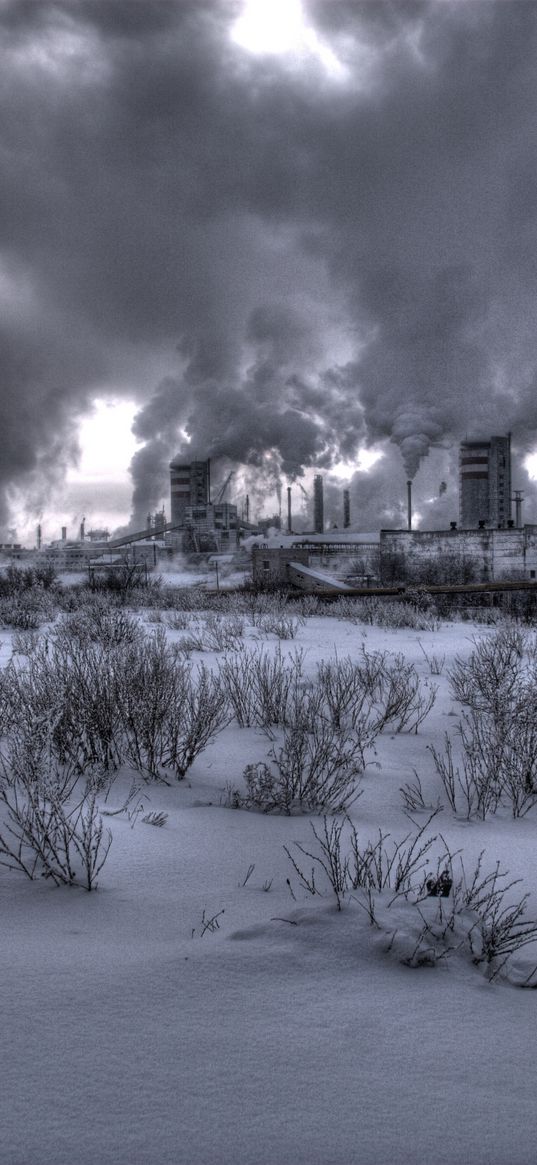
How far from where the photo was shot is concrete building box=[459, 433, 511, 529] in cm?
7350

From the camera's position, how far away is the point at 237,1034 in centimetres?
152

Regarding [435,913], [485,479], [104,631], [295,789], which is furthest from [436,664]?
[485,479]

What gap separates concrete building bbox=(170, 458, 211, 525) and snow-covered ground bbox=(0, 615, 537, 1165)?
79518 millimetres

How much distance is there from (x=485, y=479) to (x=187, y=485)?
39.6 metres

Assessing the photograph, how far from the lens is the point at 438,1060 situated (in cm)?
146

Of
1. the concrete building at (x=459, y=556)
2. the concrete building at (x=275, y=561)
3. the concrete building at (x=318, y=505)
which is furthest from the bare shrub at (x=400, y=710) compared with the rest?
the concrete building at (x=318, y=505)

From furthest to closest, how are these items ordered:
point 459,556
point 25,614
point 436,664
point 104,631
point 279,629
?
point 459,556, point 25,614, point 279,629, point 436,664, point 104,631

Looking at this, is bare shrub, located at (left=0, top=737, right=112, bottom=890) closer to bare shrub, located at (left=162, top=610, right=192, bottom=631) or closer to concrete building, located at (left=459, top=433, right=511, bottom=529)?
bare shrub, located at (left=162, top=610, right=192, bottom=631)

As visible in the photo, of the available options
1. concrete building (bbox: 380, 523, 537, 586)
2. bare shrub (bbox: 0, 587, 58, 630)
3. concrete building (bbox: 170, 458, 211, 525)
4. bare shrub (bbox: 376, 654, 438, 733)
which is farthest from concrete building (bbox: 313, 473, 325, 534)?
bare shrub (bbox: 376, 654, 438, 733)

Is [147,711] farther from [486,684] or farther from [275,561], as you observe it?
[275,561]

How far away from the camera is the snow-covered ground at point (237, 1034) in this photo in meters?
1.24

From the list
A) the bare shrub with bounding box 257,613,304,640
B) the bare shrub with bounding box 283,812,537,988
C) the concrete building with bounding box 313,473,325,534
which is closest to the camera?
the bare shrub with bounding box 283,812,537,988

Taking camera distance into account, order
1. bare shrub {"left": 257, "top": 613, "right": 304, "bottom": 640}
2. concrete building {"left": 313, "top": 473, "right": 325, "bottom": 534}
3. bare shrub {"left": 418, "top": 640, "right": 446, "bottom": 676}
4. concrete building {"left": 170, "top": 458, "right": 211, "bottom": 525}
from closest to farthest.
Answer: bare shrub {"left": 418, "top": 640, "right": 446, "bottom": 676} → bare shrub {"left": 257, "top": 613, "right": 304, "bottom": 640} → concrete building {"left": 313, "top": 473, "right": 325, "bottom": 534} → concrete building {"left": 170, "top": 458, "right": 211, "bottom": 525}

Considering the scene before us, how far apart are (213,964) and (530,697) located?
3.83 metres
